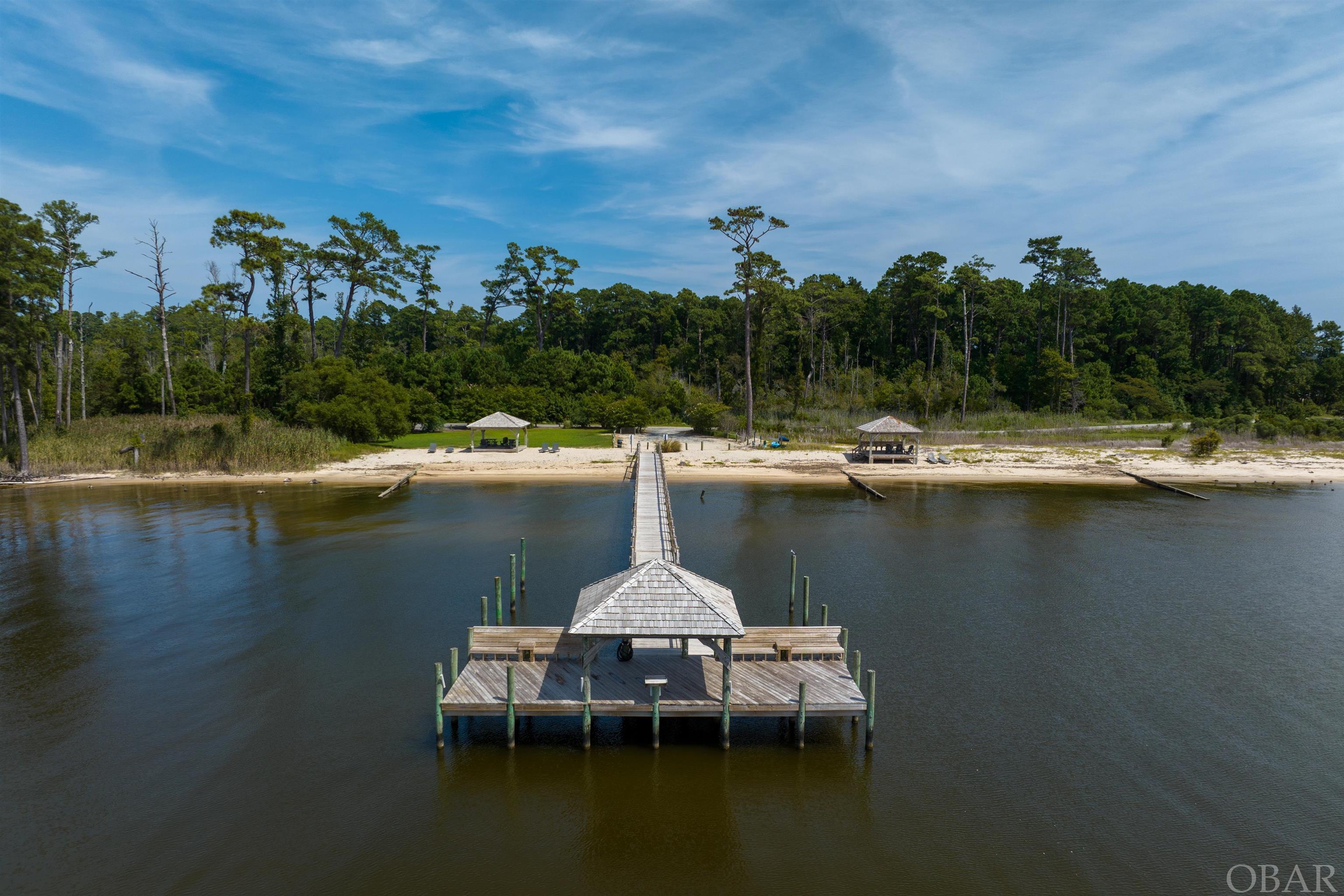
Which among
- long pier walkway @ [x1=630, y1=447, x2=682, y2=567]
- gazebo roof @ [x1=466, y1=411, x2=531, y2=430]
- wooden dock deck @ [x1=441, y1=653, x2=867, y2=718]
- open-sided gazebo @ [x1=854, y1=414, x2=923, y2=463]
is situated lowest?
wooden dock deck @ [x1=441, y1=653, x2=867, y2=718]

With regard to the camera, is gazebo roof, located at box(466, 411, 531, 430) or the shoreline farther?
gazebo roof, located at box(466, 411, 531, 430)

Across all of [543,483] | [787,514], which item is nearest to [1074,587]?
[787,514]

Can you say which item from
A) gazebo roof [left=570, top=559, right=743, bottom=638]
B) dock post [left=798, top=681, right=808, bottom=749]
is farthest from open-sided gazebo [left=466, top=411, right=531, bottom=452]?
dock post [left=798, top=681, right=808, bottom=749]

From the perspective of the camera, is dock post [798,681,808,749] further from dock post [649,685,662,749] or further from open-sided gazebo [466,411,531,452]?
open-sided gazebo [466,411,531,452]

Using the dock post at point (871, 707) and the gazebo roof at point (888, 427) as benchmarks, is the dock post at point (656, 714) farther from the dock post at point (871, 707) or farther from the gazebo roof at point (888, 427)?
the gazebo roof at point (888, 427)

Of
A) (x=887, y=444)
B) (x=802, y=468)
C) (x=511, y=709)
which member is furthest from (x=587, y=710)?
(x=887, y=444)

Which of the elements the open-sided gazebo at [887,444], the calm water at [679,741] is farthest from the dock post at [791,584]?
the open-sided gazebo at [887,444]

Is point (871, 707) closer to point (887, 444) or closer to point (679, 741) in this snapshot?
point (679, 741)

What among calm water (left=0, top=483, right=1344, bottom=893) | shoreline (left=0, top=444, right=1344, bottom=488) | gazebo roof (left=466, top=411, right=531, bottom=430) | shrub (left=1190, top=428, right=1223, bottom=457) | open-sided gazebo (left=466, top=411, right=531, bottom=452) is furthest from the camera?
shrub (left=1190, top=428, right=1223, bottom=457)
